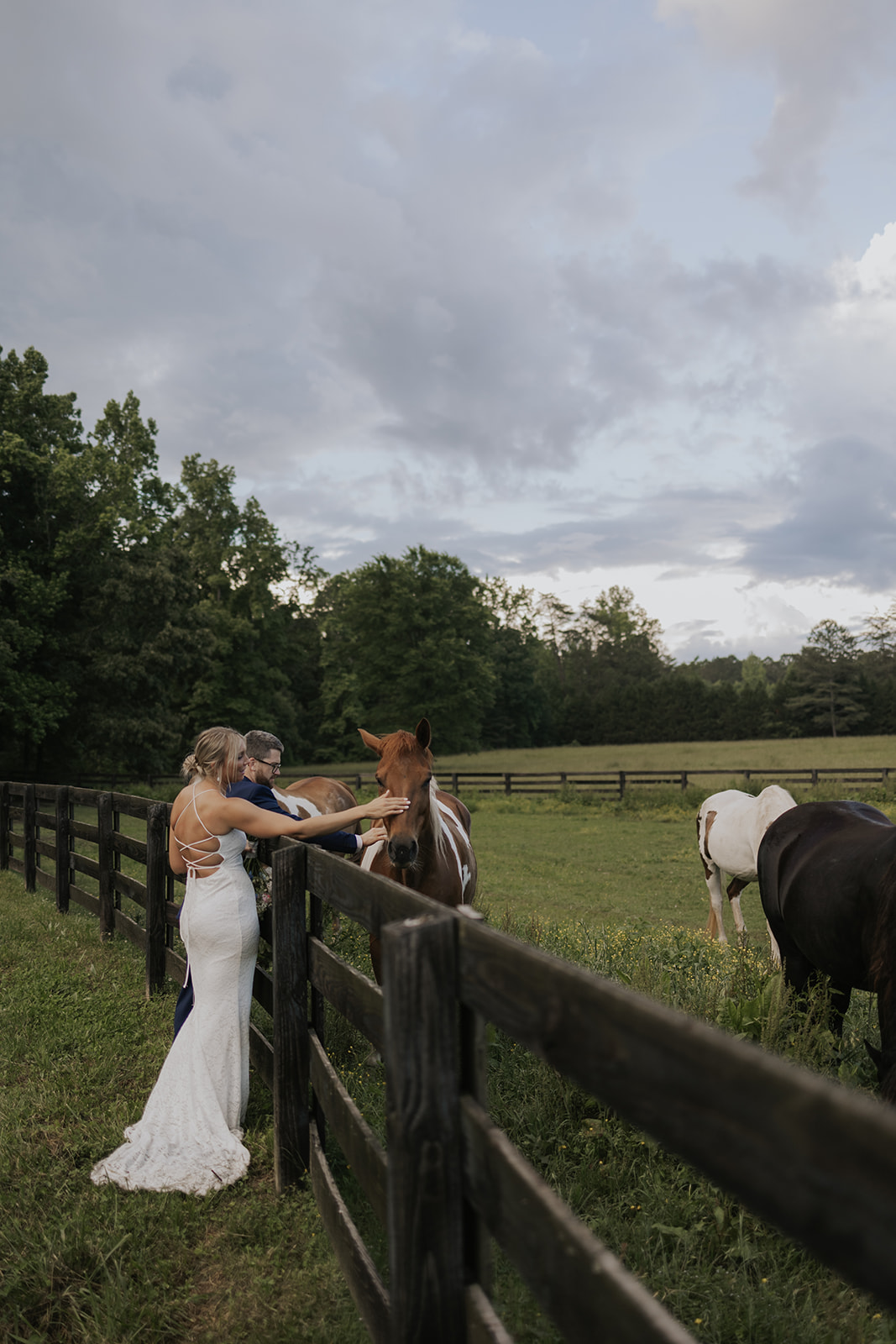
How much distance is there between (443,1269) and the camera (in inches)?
69.6

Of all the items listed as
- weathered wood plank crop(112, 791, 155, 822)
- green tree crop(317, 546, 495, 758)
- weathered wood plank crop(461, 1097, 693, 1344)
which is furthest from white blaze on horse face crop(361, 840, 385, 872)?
green tree crop(317, 546, 495, 758)

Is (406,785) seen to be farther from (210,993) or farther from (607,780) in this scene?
(607,780)

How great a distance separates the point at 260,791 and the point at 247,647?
41.8m

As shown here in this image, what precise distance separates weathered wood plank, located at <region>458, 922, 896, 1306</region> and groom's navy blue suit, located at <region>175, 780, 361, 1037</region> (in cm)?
317

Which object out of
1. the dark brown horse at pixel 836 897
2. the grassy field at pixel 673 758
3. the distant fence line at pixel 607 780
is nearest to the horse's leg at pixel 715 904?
the dark brown horse at pixel 836 897

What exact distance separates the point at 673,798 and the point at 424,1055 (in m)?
24.8

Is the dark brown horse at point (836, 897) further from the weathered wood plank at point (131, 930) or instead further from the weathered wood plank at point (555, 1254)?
the weathered wood plank at point (131, 930)

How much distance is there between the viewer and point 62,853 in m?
8.93

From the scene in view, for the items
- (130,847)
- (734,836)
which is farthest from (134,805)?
(734,836)

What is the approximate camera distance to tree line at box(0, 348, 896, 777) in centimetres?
2822

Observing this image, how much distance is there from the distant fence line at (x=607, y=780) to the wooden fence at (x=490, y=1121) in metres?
23.8

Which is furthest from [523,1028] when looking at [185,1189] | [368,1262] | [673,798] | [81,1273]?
[673,798]

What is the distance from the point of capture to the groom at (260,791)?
14.2ft

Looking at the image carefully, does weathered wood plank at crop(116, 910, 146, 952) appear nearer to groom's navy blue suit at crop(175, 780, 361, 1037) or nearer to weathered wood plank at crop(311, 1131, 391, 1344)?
groom's navy blue suit at crop(175, 780, 361, 1037)
